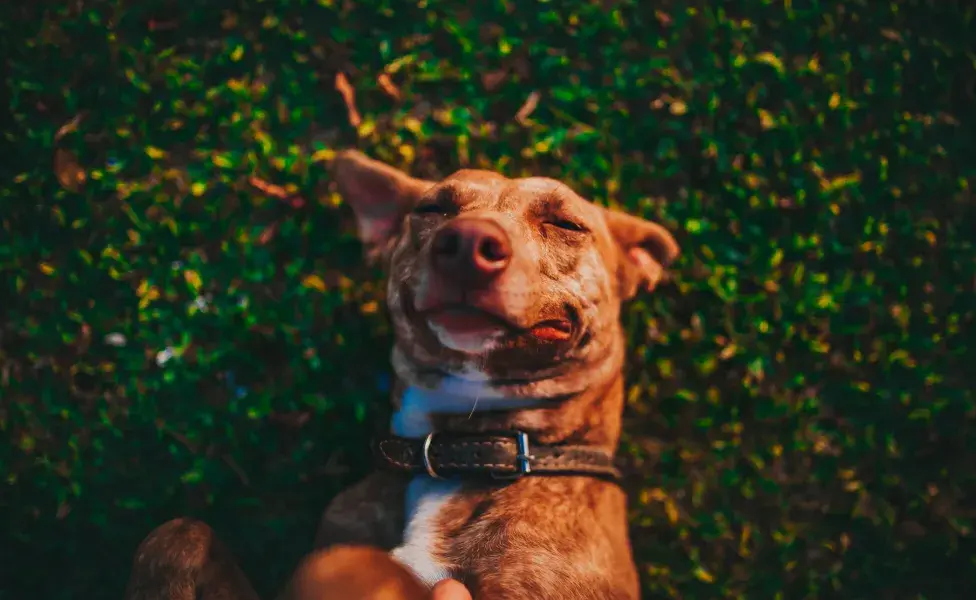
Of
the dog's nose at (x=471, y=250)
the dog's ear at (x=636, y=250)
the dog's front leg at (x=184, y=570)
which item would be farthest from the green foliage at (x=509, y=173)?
the dog's nose at (x=471, y=250)

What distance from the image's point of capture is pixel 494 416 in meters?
2.06

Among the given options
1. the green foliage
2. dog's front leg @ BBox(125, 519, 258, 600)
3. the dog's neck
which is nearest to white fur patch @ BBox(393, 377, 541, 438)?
the dog's neck

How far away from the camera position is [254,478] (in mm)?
2652

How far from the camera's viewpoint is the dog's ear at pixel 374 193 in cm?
236

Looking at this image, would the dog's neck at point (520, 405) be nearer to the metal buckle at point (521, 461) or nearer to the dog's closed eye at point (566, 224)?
the metal buckle at point (521, 461)

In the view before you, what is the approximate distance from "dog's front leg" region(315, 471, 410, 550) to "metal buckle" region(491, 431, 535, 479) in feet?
1.08

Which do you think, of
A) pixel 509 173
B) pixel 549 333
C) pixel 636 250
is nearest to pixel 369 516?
pixel 549 333

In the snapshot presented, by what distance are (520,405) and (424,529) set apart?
17.6 inches

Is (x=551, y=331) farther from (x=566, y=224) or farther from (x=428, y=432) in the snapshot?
(x=428, y=432)

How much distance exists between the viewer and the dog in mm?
1812

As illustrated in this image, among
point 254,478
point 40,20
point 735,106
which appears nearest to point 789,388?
point 735,106

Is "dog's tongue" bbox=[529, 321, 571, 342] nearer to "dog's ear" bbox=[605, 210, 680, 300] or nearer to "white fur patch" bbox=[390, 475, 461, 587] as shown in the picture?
"dog's ear" bbox=[605, 210, 680, 300]

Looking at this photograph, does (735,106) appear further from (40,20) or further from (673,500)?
(40,20)

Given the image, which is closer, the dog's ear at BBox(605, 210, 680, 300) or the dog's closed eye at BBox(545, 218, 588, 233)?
the dog's closed eye at BBox(545, 218, 588, 233)
